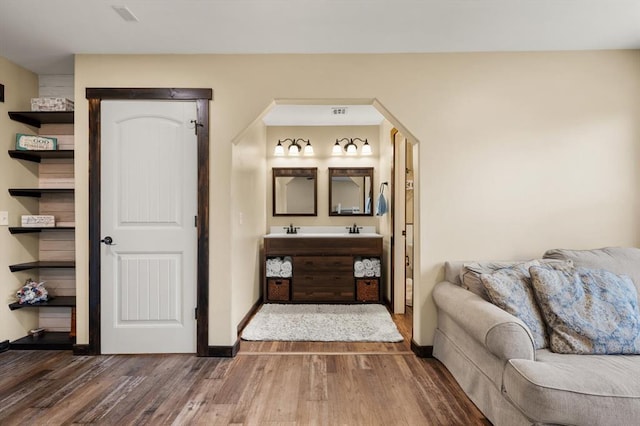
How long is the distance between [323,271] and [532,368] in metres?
3.01

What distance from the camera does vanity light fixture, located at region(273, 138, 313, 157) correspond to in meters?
5.00

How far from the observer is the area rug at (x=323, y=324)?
3260 millimetres

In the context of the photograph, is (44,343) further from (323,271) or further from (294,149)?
(294,149)

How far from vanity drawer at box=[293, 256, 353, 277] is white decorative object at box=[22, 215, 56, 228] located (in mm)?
2582

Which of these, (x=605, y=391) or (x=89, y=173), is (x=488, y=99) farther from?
(x=89, y=173)

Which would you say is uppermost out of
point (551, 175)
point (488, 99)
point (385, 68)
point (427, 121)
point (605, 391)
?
point (385, 68)

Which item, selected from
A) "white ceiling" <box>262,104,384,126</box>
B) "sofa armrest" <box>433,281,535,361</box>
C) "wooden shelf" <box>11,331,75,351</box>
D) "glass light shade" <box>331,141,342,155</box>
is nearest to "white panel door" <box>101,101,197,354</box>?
"wooden shelf" <box>11,331,75,351</box>

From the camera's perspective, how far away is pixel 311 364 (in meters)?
2.71

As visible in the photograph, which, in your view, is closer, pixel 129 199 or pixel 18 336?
pixel 129 199

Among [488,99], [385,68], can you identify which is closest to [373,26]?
[385,68]

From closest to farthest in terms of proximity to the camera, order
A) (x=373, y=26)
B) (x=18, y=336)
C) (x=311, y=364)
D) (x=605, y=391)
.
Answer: (x=605, y=391) < (x=373, y=26) < (x=311, y=364) < (x=18, y=336)

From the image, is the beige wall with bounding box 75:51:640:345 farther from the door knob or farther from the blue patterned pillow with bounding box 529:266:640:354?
the blue patterned pillow with bounding box 529:266:640:354

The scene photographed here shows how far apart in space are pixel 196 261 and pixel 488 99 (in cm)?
279

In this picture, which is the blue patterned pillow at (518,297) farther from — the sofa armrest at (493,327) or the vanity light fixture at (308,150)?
the vanity light fixture at (308,150)
